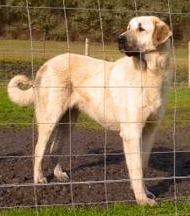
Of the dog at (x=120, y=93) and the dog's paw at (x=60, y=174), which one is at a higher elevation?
the dog at (x=120, y=93)

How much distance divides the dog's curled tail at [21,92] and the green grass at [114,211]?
204 centimetres

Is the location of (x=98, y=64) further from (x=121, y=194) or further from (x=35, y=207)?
(x=35, y=207)

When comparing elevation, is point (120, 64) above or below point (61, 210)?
above

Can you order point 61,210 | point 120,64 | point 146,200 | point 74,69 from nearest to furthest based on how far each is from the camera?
point 61,210 → point 146,200 → point 120,64 → point 74,69

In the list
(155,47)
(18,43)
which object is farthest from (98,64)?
(18,43)

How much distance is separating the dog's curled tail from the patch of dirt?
2.29 ft

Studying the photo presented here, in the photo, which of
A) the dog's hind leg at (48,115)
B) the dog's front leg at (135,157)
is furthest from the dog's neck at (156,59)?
the dog's hind leg at (48,115)

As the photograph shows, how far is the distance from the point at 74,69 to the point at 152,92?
1.16 m

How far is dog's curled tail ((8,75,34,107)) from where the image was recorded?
6.30 m

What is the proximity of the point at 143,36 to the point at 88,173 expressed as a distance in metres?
1.87

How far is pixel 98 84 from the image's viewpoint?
18.7 feet

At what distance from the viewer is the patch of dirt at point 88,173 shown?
16.5 feet

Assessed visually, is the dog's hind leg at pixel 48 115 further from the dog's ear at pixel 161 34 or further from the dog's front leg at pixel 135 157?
the dog's ear at pixel 161 34

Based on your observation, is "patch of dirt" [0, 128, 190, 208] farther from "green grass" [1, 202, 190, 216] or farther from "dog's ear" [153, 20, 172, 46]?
"dog's ear" [153, 20, 172, 46]
